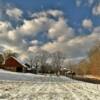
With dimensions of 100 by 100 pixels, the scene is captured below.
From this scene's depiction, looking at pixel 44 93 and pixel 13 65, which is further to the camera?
pixel 13 65

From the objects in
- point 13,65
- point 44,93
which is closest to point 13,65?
point 13,65

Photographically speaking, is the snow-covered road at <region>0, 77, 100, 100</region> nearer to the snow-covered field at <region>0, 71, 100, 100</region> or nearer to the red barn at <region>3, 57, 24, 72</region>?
the snow-covered field at <region>0, 71, 100, 100</region>

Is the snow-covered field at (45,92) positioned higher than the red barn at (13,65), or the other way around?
the red barn at (13,65)

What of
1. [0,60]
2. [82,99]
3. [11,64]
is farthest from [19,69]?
[82,99]

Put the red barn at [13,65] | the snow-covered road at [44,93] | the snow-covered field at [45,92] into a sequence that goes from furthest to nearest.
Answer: the red barn at [13,65], the snow-covered field at [45,92], the snow-covered road at [44,93]

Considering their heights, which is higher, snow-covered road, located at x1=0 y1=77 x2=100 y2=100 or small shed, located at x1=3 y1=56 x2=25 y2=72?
small shed, located at x1=3 y1=56 x2=25 y2=72

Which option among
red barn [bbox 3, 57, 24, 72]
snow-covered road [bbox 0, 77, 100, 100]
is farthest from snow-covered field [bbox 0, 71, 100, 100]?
red barn [bbox 3, 57, 24, 72]

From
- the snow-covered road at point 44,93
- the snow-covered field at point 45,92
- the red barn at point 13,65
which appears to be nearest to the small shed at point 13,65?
the red barn at point 13,65

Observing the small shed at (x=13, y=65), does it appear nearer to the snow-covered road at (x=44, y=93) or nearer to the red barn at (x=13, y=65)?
the red barn at (x=13, y=65)

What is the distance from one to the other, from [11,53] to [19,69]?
147 ft

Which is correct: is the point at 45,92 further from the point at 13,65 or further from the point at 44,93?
the point at 13,65

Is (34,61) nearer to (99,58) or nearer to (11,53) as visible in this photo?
(11,53)

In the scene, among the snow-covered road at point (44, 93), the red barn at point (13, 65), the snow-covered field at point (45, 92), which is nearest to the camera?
the snow-covered road at point (44, 93)

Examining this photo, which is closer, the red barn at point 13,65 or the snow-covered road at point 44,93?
the snow-covered road at point 44,93
